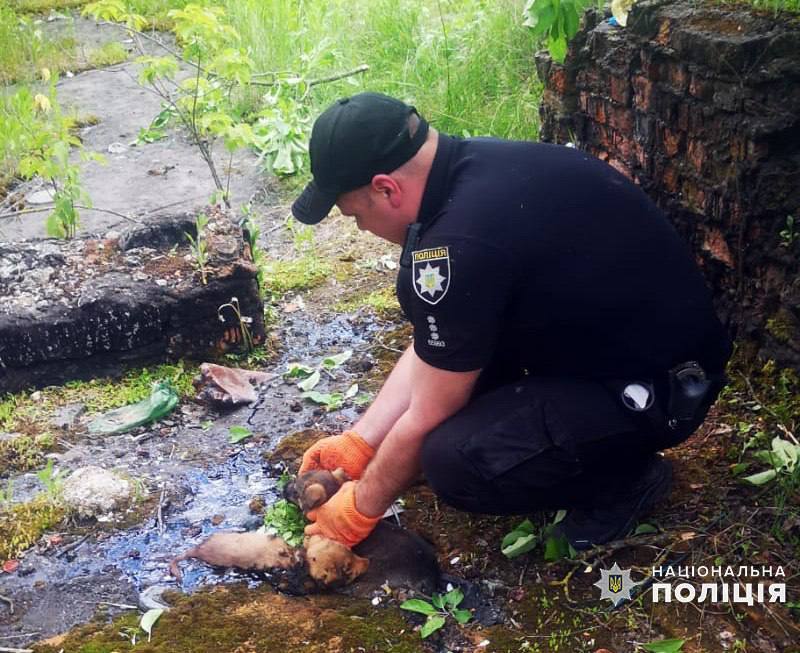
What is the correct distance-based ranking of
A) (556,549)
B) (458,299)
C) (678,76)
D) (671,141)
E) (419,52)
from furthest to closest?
1. (419,52)
2. (671,141)
3. (678,76)
4. (556,549)
5. (458,299)

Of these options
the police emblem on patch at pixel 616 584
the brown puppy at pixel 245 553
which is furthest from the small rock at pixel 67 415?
the police emblem on patch at pixel 616 584

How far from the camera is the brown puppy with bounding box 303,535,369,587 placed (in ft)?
7.56

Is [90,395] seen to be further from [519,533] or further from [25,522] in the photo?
[519,533]

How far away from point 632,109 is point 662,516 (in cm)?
155

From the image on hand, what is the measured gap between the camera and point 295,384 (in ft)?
11.2

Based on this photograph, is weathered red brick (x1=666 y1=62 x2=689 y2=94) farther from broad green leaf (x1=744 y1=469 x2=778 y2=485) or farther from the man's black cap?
broad green leaf (x1=744 y1=469 x2=778 y2=485)

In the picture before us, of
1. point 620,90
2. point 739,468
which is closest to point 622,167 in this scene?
point 620,90

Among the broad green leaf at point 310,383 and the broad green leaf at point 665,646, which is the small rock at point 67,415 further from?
the broad green leaf at point 665,646

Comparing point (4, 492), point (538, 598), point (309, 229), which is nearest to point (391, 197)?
point (538, 598)

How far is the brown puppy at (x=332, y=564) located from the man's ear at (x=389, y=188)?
0.96 metres

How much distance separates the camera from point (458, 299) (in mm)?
1942

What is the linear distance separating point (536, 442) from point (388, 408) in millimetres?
575

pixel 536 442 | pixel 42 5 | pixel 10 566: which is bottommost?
pixel 10 566

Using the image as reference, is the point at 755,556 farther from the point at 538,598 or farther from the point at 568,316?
the point at 568,316
